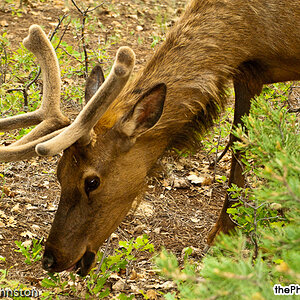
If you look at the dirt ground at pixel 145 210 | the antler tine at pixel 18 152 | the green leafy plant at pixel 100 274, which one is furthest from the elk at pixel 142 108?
the dirt ground at pixel 145 210

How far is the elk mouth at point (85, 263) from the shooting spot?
3627 mm

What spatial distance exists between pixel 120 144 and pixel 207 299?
211cm

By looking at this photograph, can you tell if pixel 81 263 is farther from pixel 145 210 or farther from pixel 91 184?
pixel 145 210

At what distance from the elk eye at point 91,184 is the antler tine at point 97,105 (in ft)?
1.09

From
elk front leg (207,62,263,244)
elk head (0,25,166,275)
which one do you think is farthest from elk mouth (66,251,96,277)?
elk front leg (207,62,263,244)

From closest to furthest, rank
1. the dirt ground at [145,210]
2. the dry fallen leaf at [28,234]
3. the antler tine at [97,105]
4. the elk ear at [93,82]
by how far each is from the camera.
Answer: the antler tine at [97,105] < the dirt ground at [145,210] < the elk ear at [93,82] < the dry fallen leaf at [28,234]

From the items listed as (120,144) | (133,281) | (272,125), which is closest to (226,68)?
(120,144)

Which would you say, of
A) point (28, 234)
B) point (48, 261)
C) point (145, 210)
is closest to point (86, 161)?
point (48, 261)

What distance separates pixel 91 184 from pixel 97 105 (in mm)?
620

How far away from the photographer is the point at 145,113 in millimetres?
3506

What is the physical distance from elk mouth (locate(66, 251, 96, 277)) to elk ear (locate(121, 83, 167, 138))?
926mm

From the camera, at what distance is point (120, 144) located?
141 inches

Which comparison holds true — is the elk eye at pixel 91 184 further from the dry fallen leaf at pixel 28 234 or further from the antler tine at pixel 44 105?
the dry fallen leaf at pixel 28 234

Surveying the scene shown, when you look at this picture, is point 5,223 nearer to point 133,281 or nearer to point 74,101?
point 133,281
